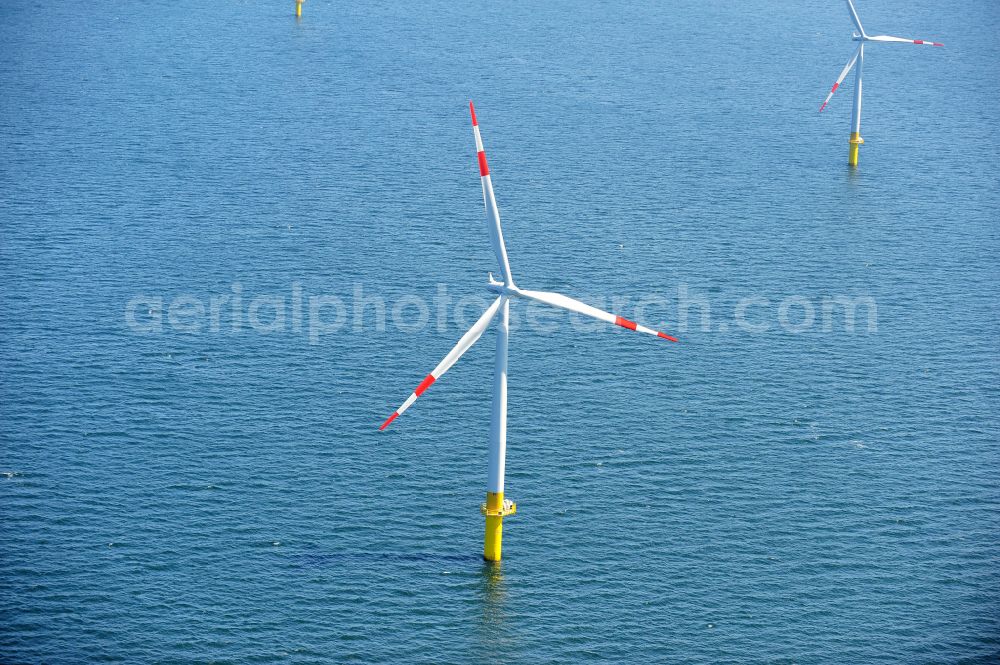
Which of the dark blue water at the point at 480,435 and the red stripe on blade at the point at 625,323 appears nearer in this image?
the red stripe on blade at the point at 625,323

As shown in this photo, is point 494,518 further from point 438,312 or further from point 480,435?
point 438,312

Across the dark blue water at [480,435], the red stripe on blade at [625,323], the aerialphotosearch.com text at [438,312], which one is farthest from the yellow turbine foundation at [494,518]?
the aerialphotosearch.com text at [438,312]

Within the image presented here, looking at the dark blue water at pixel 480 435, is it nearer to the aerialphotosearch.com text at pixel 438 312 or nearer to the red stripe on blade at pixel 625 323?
the aerialphotosearch.com text at pixel 438 312

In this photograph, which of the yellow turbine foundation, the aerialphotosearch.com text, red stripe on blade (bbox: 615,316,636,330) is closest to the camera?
red stripe on blade (bbox: 615,316,636,330)

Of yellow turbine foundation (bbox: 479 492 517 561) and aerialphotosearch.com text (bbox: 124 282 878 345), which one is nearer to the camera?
yellow turbine foundation (bbox: 479 492 517 561)

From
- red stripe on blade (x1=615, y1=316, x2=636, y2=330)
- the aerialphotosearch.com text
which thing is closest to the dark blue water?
the aerialphotosearch.com text

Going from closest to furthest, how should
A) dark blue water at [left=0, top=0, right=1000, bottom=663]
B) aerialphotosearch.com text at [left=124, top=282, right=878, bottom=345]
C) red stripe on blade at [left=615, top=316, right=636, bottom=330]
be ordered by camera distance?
red stripe on blade at [left=615, top=316, right=636, bottom=330], dark blue water at [left=0, top=0, right=1000, bottom=663], aerialphotosearch.com text at [left=124, top=282, right=878, bottom=345]

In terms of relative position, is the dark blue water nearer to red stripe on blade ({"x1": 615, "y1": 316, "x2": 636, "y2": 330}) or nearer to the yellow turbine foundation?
the yellow turbine foundation

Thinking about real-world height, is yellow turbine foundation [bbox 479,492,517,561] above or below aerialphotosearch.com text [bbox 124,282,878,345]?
below
